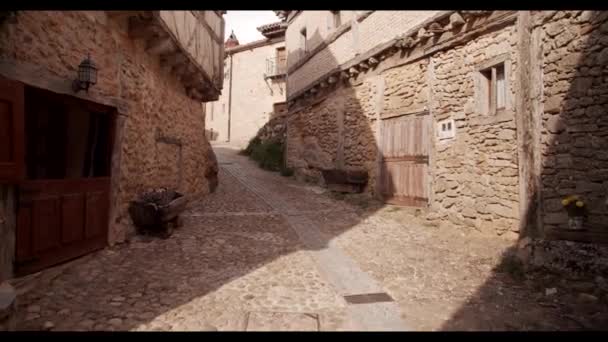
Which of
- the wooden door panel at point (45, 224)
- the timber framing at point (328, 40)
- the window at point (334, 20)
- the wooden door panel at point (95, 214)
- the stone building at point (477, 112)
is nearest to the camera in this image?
the wooden door panel at point (45, 224)

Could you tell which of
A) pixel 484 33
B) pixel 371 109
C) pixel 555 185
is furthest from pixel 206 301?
pixel 371 109

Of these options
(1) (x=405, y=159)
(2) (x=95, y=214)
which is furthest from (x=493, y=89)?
(2) (x=95, y=214)

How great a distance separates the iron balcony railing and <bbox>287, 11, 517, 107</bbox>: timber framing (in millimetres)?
10097

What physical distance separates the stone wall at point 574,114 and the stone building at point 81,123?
6.07m

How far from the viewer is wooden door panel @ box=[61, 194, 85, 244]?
169 inches

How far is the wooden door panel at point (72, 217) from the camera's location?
430 centimetres

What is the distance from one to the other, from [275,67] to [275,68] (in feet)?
0.22

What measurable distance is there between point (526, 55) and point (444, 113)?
1.85m

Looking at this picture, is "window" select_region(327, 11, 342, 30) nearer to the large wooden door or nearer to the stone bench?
the large wooden door

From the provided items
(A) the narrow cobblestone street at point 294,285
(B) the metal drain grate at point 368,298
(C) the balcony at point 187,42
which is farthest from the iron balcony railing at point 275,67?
(B) the metal drain grate at point 368,298

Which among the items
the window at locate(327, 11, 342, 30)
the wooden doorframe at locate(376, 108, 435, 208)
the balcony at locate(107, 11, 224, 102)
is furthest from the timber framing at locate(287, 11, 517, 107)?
the balcony at locate(107, 11, 224, 102)

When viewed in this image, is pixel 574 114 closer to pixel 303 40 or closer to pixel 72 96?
pixel 72 96

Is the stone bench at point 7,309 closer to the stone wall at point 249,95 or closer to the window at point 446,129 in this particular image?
the window at point 446,129

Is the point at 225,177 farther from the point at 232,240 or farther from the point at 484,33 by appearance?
the point at 484,33
